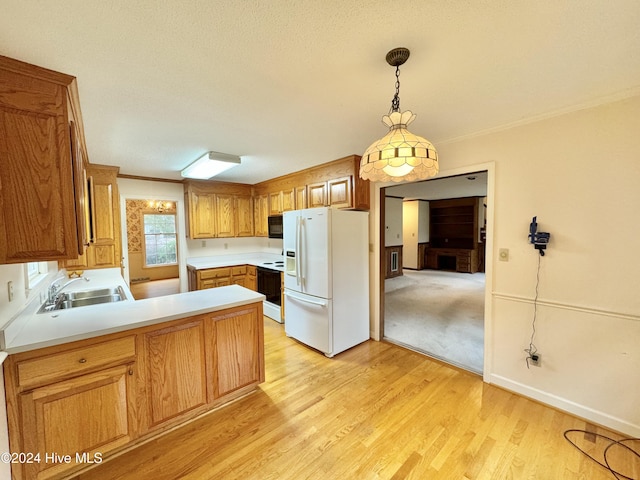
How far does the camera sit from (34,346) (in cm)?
138

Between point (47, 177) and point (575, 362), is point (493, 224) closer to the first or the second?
point (575, 362)

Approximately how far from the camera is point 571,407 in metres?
2.03

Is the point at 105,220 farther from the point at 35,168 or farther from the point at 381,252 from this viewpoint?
the point at 381,252

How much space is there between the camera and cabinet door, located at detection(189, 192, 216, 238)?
4.36 meters

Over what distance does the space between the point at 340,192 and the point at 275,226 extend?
1.63 m

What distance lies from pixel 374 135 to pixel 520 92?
3.67 feet

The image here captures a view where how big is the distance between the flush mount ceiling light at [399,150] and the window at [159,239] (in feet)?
24.5

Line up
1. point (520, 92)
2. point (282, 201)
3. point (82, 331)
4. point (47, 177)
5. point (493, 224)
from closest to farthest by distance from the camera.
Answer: point (47, 177)
point (82, 331)
point (520, 92)
point (493, 224)
point (282, 201)

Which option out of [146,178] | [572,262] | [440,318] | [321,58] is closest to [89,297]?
[146,178]

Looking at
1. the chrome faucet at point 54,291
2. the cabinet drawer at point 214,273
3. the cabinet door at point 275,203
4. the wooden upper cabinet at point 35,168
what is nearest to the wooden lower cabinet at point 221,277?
the cabinet drawer at point 214,273

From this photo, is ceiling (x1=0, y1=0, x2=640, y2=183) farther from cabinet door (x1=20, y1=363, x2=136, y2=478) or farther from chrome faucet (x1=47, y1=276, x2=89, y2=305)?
cabinet door (x1=20, y1=363, x2=136, y2=478)

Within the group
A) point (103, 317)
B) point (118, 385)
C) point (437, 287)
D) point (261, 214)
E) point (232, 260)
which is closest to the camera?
point (118, 385)

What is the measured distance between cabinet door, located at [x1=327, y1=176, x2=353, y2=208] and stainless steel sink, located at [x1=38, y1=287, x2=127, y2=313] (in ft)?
8.16

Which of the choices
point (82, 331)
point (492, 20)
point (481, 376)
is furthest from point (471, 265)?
point (82, 331)
